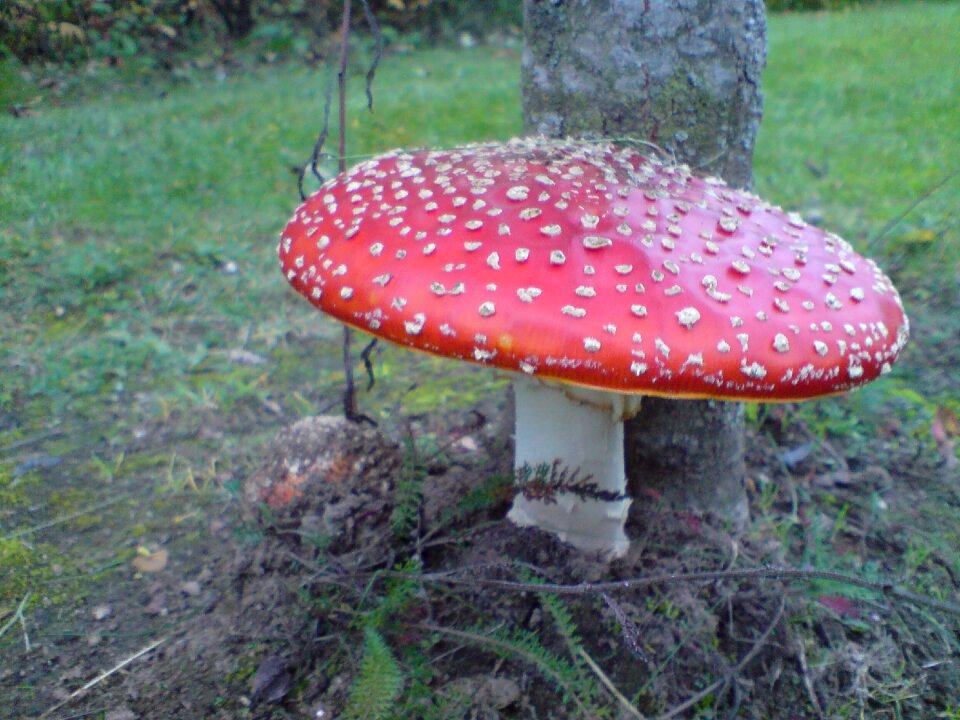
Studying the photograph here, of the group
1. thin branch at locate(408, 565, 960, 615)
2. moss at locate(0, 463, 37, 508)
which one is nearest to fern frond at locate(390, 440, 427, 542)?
thin branch at locate(408, 565, 960, 615)

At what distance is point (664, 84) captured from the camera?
6.73 ft

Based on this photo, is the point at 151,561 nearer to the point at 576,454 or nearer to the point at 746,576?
the point at 576,454

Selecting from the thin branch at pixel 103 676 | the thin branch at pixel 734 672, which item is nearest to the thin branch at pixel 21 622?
the thin branch at pixel 103 676

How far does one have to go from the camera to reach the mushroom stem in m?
1.94

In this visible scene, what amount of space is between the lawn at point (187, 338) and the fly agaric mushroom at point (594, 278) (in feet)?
1.36

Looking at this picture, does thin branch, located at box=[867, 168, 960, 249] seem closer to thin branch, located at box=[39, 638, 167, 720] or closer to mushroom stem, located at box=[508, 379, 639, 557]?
mushroom stem, located at box=[508, 379, 639, 557]

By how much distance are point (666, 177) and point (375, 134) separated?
4.47 meters

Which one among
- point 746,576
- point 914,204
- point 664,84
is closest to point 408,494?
point 746,576

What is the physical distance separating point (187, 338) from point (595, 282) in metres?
2.70

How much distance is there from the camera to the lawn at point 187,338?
2.12 metres

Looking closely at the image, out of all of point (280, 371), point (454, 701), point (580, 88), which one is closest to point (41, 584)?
point (454, 701)

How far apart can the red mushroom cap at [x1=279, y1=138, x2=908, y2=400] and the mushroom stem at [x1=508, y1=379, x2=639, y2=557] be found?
56 centimetres

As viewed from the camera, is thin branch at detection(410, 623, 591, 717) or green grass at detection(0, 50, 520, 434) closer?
thin branch at detection(410, 623, 591, 717)

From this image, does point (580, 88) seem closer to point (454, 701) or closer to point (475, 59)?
point (454, 701)
